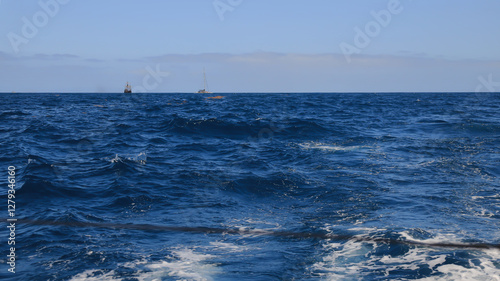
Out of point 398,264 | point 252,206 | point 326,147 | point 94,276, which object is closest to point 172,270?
point 94,276

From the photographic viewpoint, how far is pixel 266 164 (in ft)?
52.7

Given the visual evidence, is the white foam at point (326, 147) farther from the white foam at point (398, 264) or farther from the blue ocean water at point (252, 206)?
the white foam at point (398, 264)

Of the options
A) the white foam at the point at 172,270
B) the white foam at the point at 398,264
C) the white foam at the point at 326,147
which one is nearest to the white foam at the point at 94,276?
the white foam at the point at 172,270

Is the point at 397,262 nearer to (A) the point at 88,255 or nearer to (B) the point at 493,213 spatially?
(B) the point at 493,213

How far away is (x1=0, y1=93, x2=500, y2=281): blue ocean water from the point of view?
284 inches

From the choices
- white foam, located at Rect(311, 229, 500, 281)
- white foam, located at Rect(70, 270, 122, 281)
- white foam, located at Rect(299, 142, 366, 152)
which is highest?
white foam, located at Rect(299, 142, 366, 152)

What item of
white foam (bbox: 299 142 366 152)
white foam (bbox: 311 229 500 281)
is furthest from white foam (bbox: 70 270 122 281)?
white foam (bbox: 299 142 366 152)

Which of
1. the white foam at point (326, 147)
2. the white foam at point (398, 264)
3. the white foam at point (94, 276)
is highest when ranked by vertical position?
the white foam at point (326, 147)

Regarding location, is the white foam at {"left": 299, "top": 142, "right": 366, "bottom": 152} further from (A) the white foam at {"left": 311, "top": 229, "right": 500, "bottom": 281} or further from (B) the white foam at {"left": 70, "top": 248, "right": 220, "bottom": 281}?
(B) the white foam at {"left": 70, "top": 248, "right": 220, "bottom": 281}

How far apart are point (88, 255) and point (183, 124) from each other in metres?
20.1

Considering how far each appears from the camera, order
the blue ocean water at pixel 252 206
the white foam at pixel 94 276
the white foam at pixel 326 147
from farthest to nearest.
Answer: the white foam at pixel 326 147 → the blue ocean water at pixel 252 206 → the white foam at pixel 94 276

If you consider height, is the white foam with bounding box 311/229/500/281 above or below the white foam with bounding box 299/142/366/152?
below

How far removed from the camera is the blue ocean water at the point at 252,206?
7.20 meters

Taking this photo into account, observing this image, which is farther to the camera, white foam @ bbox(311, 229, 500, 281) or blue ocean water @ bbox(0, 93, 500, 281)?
blue ocean water @ bbox(0, 93, 500, 281)
